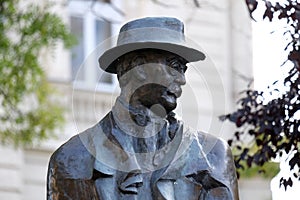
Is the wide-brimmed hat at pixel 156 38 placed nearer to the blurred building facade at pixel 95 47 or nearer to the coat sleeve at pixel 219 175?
the coat sleeve at pixel 219 175

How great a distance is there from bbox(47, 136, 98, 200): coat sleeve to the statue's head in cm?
33

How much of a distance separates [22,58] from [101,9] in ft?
27.3

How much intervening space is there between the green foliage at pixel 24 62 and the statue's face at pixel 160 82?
8.20 metres

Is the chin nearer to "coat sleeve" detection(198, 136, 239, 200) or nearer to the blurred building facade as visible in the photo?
"coat sleeve" detection(198, 136, 239, 200)

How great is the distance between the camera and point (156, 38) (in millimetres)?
8500

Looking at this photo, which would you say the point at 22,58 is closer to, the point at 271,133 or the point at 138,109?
the point at 271,133

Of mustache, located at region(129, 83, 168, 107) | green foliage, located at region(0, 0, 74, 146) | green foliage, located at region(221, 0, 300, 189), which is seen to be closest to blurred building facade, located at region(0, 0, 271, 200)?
green foliage, located at region(0, 0, 74, 146)

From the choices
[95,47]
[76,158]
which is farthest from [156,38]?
[95,47]

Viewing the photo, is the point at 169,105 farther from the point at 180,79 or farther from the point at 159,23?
the point at 159,23

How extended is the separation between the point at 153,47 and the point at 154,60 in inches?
2.7

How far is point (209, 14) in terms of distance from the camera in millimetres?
27297

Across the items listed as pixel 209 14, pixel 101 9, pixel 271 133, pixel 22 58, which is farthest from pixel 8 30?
pixel 209 14

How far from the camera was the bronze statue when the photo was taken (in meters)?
8.48

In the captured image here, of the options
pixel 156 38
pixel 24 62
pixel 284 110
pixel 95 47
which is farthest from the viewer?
pixel 95 47
